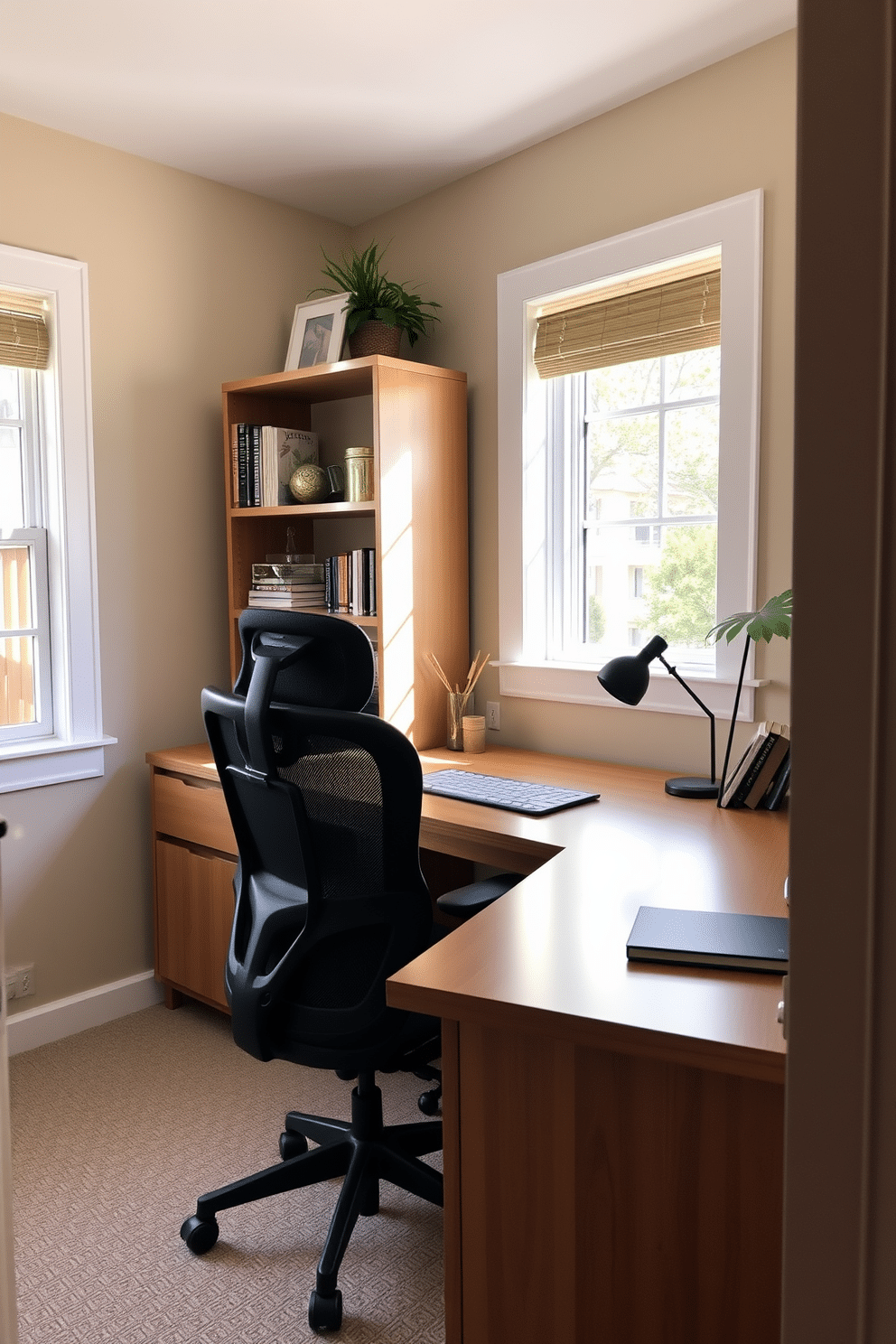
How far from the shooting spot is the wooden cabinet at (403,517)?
2904 millimetres

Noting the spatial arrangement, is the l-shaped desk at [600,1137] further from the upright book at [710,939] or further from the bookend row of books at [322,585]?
the bookend row of books at [322,585]

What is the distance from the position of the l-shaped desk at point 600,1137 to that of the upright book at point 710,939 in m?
0.02

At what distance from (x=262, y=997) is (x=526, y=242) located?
2.33 meters

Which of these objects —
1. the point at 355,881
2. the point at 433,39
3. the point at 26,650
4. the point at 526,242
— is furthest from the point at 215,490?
the point at 355,881

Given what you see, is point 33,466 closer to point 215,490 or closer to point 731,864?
point 215,490

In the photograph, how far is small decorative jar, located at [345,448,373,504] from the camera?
9.86ft

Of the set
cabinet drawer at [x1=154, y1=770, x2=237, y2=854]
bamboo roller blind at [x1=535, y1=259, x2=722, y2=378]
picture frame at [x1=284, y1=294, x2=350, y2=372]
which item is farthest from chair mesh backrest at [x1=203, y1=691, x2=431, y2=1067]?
picture frame at [x1=284, y1=294, x2=350, y2=372]

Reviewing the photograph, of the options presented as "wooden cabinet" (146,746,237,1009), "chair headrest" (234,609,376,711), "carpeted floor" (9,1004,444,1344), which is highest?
"chair headrest" (234,609,376,711)

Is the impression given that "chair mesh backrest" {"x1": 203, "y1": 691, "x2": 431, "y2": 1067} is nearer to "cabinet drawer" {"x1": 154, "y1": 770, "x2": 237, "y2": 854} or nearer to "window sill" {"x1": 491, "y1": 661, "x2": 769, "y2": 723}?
"cabinet drawer" {"x1": 154, "y1": 770, "x2": 237, "y2": 854}

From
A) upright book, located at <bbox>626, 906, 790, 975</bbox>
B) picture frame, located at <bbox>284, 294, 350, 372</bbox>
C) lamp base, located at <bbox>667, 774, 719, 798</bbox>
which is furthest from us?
picture frame, located at <bbox>284, 294, 350, 372</bbox>

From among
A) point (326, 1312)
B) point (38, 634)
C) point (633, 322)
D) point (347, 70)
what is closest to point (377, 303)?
point (347, 70)

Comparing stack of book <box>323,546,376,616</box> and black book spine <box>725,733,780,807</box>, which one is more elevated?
stack of book <box>323,546,376,616</box>

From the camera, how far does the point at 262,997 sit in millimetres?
1845

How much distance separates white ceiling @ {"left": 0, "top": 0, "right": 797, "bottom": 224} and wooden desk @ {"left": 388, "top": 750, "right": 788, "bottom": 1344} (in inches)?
84.6
